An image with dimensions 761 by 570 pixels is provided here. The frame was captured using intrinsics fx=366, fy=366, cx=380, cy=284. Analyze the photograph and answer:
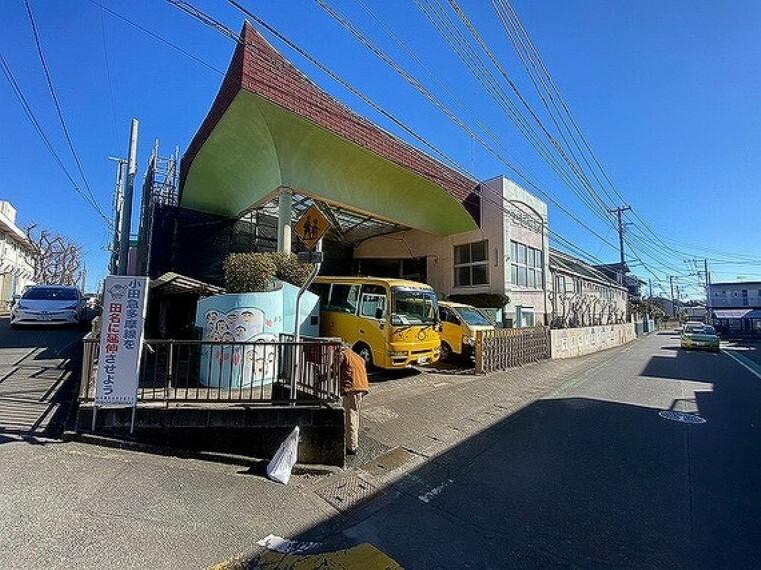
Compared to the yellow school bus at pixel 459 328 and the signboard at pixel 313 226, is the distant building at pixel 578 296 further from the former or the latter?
the signboard at pixel 313 226

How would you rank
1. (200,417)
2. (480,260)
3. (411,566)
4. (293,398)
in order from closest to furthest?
(411,566) < (200,417) < (293,398) < (480,260)

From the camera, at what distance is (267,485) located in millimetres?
3963

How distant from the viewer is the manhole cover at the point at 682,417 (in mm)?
6866

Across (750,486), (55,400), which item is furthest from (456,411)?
(55,400)

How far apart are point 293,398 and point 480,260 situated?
1370cm

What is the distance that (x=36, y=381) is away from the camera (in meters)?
6.25

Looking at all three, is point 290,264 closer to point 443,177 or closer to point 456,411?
point 456,411

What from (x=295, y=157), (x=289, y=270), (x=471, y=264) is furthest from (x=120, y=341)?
(x=471, y=264)

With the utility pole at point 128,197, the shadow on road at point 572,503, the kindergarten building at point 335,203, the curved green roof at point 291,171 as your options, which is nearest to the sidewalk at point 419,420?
the shadow on road at point 572,503

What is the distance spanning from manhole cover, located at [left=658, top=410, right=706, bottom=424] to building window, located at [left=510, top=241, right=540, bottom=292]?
996cm

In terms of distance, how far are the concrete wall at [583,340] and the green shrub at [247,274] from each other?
41.7ft

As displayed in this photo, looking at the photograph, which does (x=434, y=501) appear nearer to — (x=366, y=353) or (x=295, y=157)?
(x=366, y=353)

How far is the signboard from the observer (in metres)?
4.60

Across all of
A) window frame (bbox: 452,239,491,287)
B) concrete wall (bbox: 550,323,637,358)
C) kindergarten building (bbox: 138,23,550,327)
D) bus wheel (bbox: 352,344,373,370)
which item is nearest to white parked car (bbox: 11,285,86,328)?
kindergarten building (bbox: 138,23,550,327)
